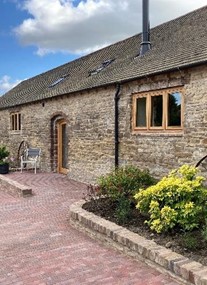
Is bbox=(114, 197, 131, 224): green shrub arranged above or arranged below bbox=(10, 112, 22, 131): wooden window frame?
below

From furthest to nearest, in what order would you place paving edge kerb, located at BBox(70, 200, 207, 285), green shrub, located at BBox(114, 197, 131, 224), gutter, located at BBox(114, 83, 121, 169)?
gutter, located at BBox(114, 83, 121, 169) → green shrub, located at BBox(114, 197, 131, 224) → paving edge kerb, located at BBox(70, 200, 207, 285)

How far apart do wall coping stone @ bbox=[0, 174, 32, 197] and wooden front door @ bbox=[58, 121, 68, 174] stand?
3562 mm

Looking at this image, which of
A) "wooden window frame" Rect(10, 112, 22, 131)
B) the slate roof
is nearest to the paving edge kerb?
the slate roof

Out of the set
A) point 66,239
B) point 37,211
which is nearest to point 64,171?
point 37,211

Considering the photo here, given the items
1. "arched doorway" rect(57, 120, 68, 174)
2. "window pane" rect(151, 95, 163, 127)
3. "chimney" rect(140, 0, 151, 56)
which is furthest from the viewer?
"arched doorway" rect(57, 120, 68, 174)

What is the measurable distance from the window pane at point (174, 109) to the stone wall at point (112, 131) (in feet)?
0.93

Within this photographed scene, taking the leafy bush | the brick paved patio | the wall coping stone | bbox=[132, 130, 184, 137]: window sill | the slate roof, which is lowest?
the brick paved patio

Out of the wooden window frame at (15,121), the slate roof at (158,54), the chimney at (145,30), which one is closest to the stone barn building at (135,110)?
the slate roof at (158,54)

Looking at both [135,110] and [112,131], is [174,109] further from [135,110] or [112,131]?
[112,131]

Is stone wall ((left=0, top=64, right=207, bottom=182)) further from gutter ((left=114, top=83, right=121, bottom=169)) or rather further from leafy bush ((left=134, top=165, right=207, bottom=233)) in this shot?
leafy bush ((left=134, top=165, right=207, bottom=233))

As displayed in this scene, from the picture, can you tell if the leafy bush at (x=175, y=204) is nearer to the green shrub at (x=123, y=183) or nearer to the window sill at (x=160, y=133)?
the green shrub at (x=123, y=183)

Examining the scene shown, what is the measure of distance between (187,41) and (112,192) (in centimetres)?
564

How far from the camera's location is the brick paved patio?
4742mm

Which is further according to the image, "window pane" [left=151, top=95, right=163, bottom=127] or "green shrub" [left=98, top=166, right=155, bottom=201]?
"window pane" [left=151, top=95, right=163, bottom=127]
